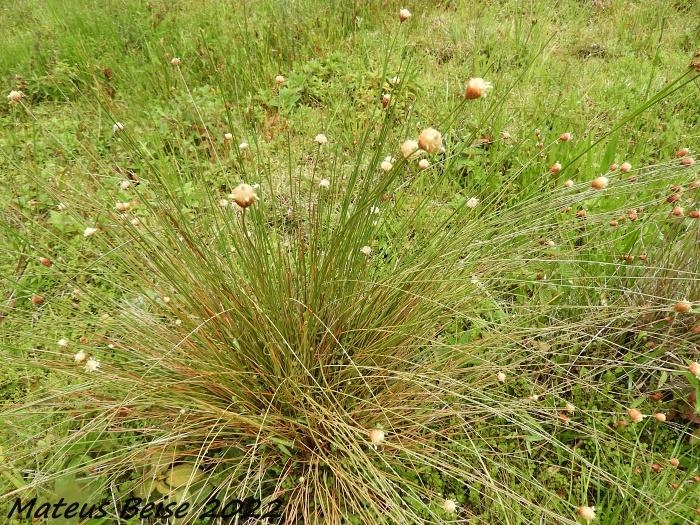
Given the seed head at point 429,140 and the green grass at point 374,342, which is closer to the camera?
the seed head at point 429,140

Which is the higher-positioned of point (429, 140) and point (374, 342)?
point (429, 140)

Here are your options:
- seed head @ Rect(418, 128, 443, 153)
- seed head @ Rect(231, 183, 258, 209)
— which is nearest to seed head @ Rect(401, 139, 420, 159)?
seed head @ Rect(418, 128, 443, 153)

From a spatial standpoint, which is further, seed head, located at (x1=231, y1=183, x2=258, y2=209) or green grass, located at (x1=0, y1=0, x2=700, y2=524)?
green grass, located at (x1=0, y1=0, x2=700, y2=524)

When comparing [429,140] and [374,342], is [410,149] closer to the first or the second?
[429,140]

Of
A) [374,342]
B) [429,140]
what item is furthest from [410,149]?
[374,342]

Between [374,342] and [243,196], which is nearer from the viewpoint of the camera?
[243,196]

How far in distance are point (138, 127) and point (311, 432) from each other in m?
2.07

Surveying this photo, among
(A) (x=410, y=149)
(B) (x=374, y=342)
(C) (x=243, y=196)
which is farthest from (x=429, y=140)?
(B) (x=374, y=342)

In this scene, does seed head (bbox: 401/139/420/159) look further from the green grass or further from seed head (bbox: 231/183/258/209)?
seed head (bbox: 231/183/258/209)

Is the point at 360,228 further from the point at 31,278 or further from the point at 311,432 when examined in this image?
the point at 31,278

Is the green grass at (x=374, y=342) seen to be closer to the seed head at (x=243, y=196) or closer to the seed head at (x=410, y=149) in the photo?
the seed head at (x=410, y=149)

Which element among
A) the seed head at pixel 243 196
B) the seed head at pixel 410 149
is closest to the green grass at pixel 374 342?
the seed head at pixel 410 149

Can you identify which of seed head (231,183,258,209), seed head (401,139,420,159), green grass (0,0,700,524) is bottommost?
green grass (0,0,700,524)

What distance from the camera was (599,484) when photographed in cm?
123
